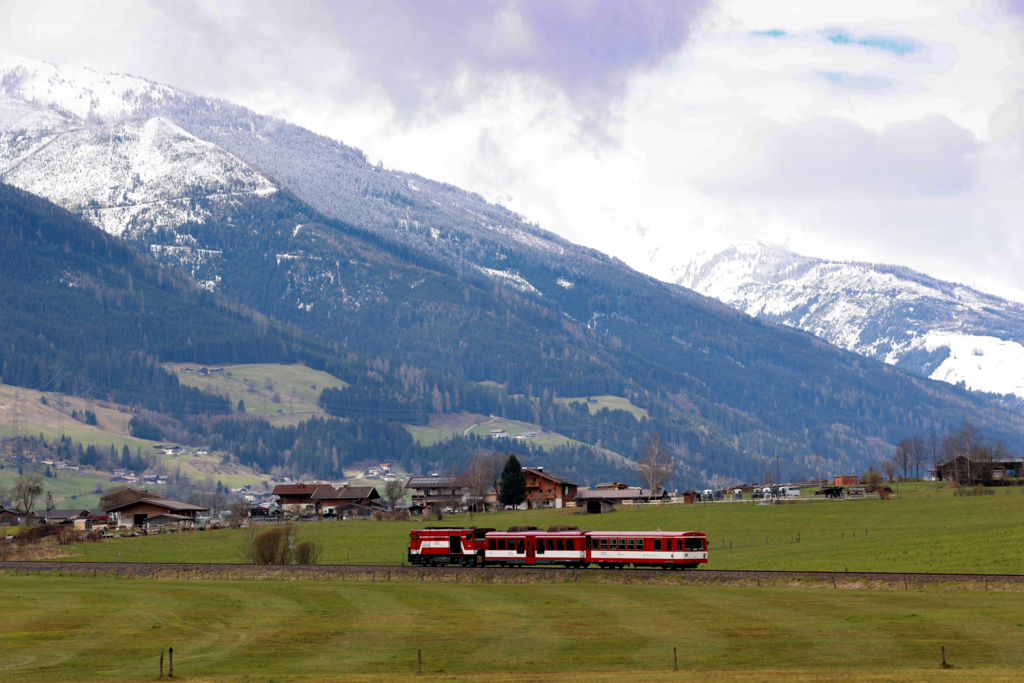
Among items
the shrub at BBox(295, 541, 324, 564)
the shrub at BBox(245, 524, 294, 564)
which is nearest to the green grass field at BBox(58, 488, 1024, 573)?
the shrub at BBox(295, 541, 324, 564)

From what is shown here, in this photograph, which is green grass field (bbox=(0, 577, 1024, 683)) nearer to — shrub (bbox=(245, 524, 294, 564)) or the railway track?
the railway track

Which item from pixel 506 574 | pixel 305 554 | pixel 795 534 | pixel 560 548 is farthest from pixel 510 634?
pixel 795 534

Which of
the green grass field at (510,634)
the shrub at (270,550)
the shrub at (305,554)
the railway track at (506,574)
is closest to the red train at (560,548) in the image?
the railway track at (506,574)

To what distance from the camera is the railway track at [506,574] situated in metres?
81.2

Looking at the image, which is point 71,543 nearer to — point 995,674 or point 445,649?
point 445,649

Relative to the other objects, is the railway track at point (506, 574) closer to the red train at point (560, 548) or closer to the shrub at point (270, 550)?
the red train at point (560, 548)

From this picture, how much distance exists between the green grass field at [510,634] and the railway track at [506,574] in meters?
3.81

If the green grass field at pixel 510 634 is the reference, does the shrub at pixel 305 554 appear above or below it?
above

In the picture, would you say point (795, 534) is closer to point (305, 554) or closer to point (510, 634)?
Answer: point (305, 554)

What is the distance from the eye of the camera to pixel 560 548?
A: 338 feet

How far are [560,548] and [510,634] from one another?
4087 centimetres

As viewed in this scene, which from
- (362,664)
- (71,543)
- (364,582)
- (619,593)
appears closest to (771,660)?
(362,664)

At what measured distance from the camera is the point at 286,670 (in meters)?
52.5

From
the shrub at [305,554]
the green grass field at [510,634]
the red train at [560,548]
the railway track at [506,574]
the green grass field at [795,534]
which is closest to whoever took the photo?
the green grass field at [510,634]
